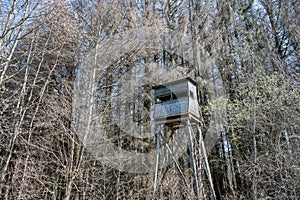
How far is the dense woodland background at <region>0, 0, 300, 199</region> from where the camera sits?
5.05 metres

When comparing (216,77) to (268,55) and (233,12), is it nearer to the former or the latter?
(268,55)

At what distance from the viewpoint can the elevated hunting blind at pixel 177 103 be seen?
5379mm

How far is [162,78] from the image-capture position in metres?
7.39

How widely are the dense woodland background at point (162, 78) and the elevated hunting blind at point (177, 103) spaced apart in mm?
1242

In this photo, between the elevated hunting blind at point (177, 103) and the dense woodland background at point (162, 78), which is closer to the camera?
the dense woodland background at point (162, 78)

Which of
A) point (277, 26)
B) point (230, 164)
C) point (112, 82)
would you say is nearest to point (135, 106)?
point (112, 82)

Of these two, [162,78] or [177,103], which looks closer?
[177,103]

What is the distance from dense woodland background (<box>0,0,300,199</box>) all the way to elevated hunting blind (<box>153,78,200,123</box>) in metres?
1.24

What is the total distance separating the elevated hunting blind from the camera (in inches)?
212

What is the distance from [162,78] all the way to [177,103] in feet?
6.77

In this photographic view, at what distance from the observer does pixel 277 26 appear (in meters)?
8.36

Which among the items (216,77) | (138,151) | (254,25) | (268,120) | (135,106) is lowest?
(138,151)

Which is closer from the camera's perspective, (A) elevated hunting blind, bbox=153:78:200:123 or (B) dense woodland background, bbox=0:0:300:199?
(B) dense woodland background, bbox=0:0:300:199

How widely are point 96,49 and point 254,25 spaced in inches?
229
